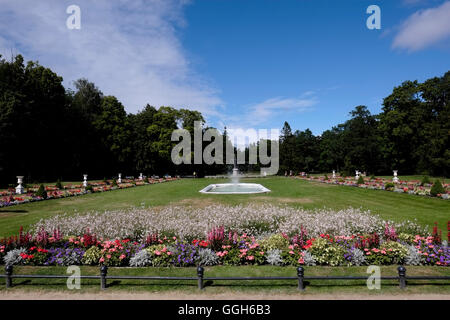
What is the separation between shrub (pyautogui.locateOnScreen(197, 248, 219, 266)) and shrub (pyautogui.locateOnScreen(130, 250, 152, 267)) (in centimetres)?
146

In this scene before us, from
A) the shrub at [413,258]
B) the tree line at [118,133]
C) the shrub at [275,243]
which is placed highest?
the tree line at [118,133]

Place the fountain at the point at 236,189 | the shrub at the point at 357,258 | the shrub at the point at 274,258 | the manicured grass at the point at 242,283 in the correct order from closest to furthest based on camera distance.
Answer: the manicured grass at the point at 242,283, the shrub at the point at 357,258, the shrub at the point at 274,258, the fountain at the point at 236,189

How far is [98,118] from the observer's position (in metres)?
53.4

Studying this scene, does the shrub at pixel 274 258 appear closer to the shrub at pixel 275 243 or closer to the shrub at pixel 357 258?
the shrub at pixel 275 243

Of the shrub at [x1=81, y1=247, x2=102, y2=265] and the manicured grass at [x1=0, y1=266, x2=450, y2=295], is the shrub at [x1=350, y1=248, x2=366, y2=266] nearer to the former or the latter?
the manicured grass at [x1=0, y1=266, x2=450, y2=295]

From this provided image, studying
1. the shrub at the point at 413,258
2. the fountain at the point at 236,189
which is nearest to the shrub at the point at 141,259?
the shrub at the point at 413,258

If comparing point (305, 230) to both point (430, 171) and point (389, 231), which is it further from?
point (430, 171)

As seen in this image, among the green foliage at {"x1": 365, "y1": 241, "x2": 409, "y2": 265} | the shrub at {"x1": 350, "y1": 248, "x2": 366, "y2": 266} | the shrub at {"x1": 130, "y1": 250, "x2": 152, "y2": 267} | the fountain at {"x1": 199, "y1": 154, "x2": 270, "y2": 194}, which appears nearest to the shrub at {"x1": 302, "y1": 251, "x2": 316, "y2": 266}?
the shrub at {"x1": 350, "y1": 248, "x2": 366, "y2": 266}

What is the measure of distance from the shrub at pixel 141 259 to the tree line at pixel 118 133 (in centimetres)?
3527

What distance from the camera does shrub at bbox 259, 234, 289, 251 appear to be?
8289 mm

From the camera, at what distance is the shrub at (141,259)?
7851 mm

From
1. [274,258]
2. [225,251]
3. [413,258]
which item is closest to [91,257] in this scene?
[225,251]

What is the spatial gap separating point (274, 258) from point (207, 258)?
1951mm
